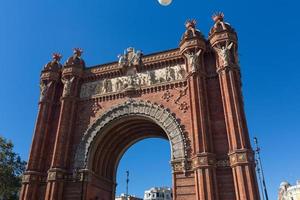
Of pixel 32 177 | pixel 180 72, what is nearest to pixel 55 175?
pixel 32 177

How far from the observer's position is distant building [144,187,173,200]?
8556 cm

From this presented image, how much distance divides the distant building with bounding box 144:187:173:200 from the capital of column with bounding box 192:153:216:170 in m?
75.2

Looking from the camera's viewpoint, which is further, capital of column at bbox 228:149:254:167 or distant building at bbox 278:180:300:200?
distant building at bbox 278:180:300:200

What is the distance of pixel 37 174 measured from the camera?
1845cm

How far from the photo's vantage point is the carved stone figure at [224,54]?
17.3m

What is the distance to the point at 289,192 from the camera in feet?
253

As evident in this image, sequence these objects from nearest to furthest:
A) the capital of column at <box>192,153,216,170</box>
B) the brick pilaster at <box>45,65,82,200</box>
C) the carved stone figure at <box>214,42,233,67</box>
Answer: the capital of column at <box>192,153,216,170</box> < the carved stone figure at <box>214,42,233,67</box> < the brick pilaster at <box>45,65,82,200</box>

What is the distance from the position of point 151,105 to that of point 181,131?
2928 millimetres

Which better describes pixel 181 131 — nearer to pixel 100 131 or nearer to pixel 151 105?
pixel 151 105

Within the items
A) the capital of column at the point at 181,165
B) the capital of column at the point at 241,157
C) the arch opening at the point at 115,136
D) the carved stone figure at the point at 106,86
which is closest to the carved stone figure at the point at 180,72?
the arch opening at the point at 115,136

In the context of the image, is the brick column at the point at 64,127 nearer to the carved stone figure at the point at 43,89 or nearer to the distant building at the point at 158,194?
the carved stone figure at the point at 43,89

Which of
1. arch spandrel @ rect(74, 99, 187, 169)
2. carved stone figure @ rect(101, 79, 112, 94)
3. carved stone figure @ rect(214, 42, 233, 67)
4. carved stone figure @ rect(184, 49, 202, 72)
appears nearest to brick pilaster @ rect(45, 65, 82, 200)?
arch spandrel @ rect(74, 99, 187, 169)

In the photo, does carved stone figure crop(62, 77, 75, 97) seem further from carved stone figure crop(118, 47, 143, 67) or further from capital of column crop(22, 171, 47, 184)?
capital of column crop(22, 171, 47, 184)

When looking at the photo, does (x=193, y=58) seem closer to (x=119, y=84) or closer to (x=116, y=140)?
(x=119, y=84)
